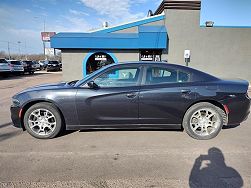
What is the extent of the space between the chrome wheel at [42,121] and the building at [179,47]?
800 centimetres

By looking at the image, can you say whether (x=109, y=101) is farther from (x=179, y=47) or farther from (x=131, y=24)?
(x=179, y=47)

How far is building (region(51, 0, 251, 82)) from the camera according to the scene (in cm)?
1207

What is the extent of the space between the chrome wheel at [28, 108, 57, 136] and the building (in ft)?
26.3

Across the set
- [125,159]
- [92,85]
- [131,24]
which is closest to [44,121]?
[92,85]

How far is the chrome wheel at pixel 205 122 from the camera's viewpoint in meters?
4.27

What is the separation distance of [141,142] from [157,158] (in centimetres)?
67

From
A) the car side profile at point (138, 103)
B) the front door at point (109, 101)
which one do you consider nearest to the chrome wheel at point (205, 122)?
the car side profile at point (138, 103)

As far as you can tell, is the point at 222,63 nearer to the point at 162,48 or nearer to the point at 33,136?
the point at 162,48

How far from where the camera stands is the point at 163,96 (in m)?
4.12

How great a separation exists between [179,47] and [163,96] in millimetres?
9222

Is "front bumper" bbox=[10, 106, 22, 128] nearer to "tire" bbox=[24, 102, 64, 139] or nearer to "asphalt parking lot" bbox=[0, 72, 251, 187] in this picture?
"tire" bbox=[24, 102, 64, 139]

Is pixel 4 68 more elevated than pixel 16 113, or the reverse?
pixel 4 68

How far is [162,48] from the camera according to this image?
1162cm

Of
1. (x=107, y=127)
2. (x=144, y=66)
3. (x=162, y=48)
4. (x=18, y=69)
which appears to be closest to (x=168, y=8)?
(x=162, y=48)
